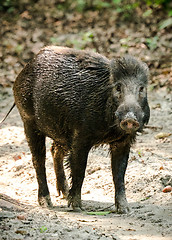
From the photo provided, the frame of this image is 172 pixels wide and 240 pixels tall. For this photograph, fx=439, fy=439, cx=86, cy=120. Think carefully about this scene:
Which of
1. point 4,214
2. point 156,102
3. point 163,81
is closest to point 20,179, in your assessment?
point 4,214

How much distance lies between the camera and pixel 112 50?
41.6ft

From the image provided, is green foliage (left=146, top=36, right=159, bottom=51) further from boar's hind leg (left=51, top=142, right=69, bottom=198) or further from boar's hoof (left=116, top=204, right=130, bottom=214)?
boar's hoof (left=116, top=204, right=130, bottom=214)

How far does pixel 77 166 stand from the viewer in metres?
5.47

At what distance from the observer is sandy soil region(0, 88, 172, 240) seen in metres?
3.96

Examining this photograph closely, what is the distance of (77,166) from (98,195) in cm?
100

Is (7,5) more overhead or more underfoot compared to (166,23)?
more underfoot

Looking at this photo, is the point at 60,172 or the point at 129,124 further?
the point at 60,172

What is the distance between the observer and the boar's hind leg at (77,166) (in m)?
5.42

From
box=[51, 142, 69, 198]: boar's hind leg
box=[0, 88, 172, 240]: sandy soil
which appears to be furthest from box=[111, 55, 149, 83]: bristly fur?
box=[51, 142, 69, 198]: boar's hind leg

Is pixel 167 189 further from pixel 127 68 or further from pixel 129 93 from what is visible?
pixel 127 68

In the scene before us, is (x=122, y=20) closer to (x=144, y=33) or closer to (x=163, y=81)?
(x=144, y=33)

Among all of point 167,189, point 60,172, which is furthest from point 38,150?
point 167,189

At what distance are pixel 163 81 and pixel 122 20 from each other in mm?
4333

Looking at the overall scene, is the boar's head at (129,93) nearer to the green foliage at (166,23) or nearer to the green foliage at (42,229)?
the green foliage at (42,229)
